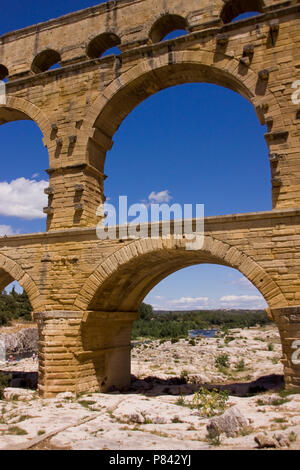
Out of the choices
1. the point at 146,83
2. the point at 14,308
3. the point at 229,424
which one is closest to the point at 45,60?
the point at 146,83

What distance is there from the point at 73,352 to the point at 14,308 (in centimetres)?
3634

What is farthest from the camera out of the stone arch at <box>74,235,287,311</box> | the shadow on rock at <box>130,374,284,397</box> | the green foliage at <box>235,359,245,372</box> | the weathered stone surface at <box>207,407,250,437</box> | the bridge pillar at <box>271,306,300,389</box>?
the green foliage at <box>235,359,245,372</box>

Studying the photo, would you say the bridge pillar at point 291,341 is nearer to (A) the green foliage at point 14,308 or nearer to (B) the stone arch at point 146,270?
(B) the stone arch at point 146,270

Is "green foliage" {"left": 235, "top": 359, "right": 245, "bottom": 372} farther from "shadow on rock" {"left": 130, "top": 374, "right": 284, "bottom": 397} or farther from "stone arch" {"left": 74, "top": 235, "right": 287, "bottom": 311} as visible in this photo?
"stone arch" {"left": 74, "top": 235, "right": 287, "bottom": 311}

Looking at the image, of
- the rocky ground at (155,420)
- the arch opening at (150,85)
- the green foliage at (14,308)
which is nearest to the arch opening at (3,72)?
the arch opening at (150,85)

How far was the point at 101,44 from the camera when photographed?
11.8 metres

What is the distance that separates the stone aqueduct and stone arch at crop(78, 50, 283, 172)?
3cm

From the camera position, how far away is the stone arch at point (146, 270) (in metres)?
8.23

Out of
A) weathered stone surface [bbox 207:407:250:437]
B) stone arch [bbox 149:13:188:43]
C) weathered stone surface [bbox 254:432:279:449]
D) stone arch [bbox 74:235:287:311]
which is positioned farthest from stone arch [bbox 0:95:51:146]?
weathered stone surface [bbox 254:432:279:449]

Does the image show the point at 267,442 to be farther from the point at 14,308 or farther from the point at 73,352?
the point at 14,308

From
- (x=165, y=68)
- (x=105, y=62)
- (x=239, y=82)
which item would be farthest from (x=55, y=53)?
(x=239, y=82)

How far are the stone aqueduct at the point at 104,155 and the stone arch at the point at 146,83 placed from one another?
30 millimetres

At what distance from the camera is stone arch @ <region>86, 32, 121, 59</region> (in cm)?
1150
